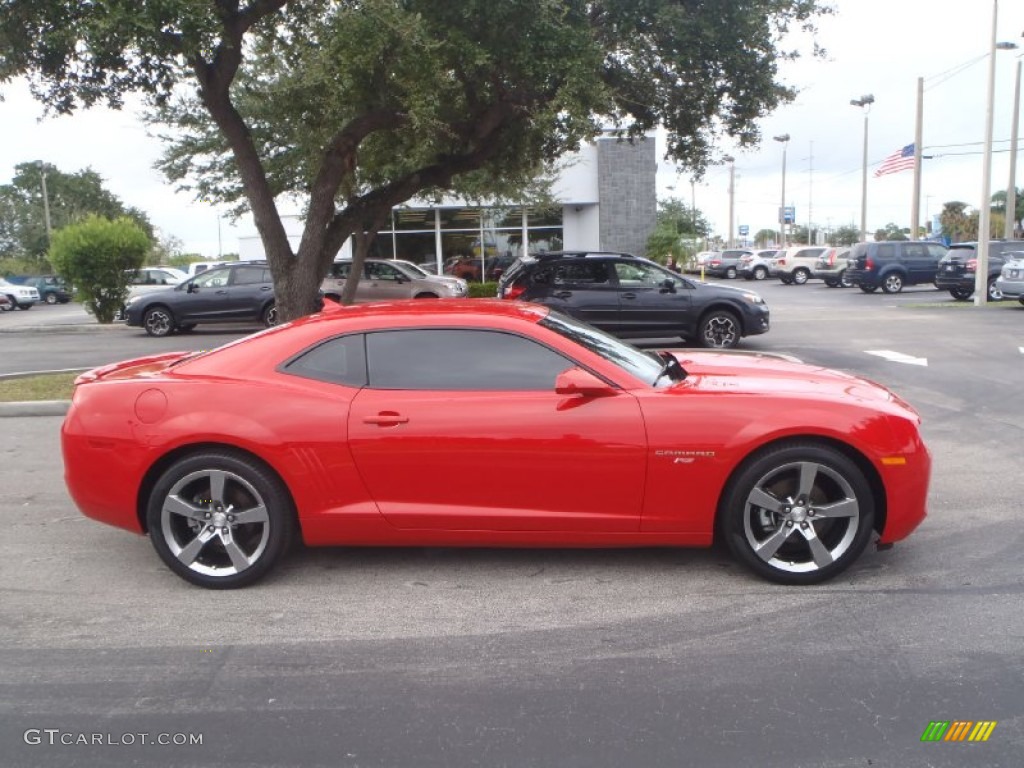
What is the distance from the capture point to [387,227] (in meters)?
35.2

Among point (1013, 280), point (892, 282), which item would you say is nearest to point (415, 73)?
point (1013, 280)

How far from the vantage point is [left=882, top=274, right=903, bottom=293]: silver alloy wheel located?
29.6 m

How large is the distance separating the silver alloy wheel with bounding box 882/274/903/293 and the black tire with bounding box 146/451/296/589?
2853 cm

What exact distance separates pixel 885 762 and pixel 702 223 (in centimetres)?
7210

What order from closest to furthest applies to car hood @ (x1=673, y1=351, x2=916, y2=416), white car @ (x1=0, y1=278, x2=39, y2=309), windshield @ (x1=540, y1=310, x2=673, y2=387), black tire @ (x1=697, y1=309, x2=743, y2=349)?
car hood @ (x1=673, y1=351, x2=916, y2=416) → windshield @ (x1=540, y1=310, x2=673, y2=387) → black tire @ (x1=697, y1=309, x2=743, y2=349) → white car @ (x1=0, y1=278, x2=39, y2=309)

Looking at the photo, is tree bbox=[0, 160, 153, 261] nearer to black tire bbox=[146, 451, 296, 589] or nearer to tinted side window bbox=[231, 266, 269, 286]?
tinted side window bbox=[231, 266, 269, 286]

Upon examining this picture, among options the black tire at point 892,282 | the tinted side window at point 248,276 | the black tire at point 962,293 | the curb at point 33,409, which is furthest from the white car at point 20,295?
the black tire at point 962,293

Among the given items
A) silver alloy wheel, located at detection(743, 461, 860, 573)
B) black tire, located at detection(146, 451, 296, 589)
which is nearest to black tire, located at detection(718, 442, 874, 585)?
silver alloy wheel, located at detection(743, 461, 860, 573)

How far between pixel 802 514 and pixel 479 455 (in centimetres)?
166

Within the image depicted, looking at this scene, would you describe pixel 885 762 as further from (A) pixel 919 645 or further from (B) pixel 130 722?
(B) pixel 130 722

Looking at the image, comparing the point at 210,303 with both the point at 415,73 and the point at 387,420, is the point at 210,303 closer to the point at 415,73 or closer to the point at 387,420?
the point at 415,73

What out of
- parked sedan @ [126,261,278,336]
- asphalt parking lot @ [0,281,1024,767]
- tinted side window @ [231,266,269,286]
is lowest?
asphalt parking lot @ [0,281,1024,767]

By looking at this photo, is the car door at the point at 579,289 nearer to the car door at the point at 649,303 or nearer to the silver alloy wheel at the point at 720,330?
the car door at the point at 649,303

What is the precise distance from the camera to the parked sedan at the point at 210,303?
19656 millimetres
